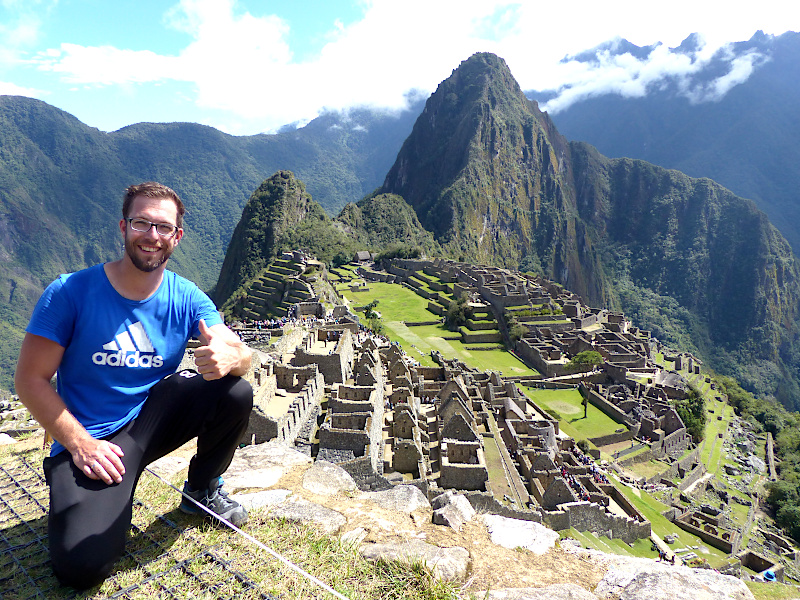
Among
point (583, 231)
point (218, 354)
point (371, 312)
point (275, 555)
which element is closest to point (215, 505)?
point (275, 555)

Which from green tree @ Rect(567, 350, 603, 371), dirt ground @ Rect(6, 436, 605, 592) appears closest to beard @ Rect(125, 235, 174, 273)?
dirt ground @ Rect(6, 436, 605, 592)

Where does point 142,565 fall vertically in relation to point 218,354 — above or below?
below

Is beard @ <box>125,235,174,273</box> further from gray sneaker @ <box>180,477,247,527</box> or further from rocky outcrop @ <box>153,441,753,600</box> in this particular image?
rocky outcrop @ <box>153,441,753,600</box>

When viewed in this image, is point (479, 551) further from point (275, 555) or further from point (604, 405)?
point (604, 405)

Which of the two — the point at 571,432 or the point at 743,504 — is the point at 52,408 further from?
the point at 743,504

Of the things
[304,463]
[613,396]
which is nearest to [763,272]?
[613,396]

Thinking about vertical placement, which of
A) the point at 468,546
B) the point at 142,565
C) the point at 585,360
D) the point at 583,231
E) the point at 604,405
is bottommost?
the point at 604,405
